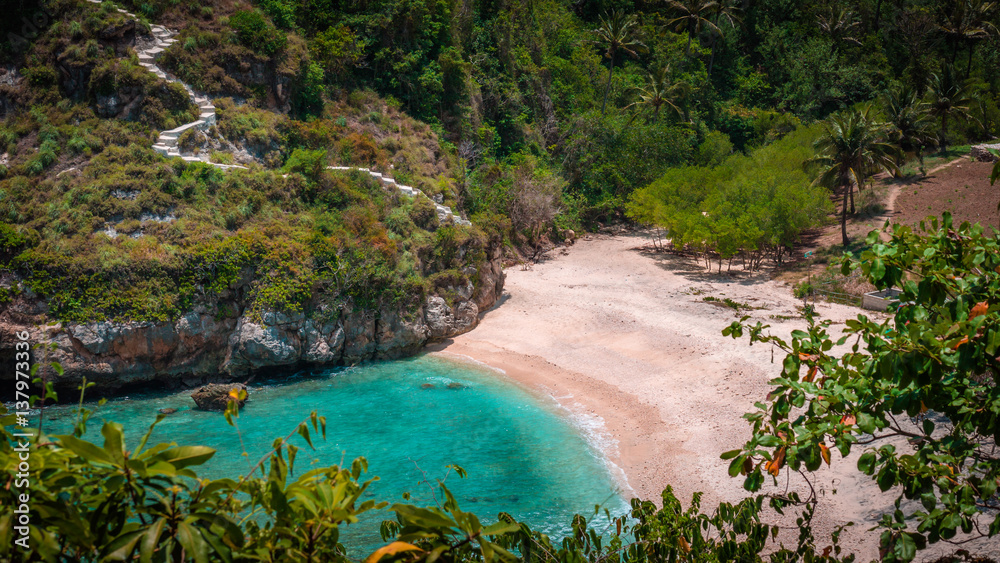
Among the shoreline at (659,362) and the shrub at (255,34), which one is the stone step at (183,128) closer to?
the shrub at (255,34)

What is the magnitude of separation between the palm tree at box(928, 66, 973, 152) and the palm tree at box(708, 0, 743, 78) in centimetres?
1568

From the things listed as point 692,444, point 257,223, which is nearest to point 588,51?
point 257,223

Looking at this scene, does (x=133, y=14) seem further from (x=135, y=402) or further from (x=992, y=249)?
(x=992, y=249)

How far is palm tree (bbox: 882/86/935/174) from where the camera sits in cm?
4091

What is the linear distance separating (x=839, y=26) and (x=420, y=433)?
54.2 metres

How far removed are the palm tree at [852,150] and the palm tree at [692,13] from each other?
2093 centimetres

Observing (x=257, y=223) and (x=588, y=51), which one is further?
(x=588, y=51)

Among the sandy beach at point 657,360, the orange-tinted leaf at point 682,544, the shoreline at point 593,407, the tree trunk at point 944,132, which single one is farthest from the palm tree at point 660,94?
the orange-tinted leaf at point 682,544

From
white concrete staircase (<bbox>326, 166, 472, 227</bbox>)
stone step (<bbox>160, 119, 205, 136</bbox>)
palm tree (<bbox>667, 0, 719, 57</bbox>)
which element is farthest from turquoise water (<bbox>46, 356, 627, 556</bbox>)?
palm tree (<bbox>667, 0, 719, 57</bbox>)

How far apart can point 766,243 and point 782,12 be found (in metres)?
36.4

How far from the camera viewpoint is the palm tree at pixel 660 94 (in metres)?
45.8

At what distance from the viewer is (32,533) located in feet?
8.93

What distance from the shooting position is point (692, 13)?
5203 centimetres

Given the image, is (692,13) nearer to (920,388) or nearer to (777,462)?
(920,388)
